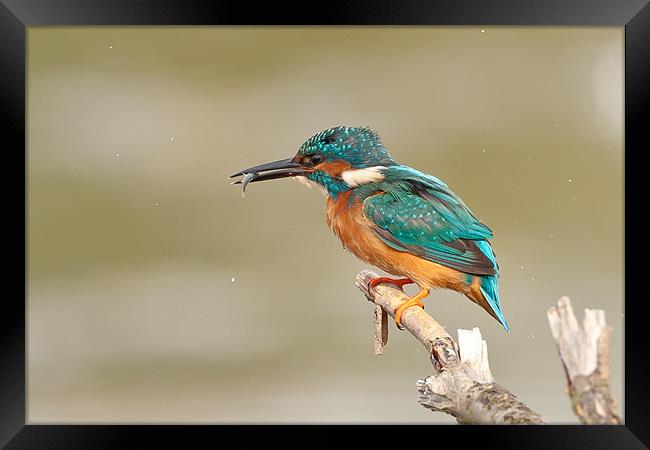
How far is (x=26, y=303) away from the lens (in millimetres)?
3104

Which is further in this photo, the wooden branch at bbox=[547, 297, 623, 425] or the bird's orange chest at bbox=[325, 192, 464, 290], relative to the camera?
the bird's orange chest at bbox=[325, 192, 464, 290]

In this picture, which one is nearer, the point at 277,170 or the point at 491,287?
the point at 491,287

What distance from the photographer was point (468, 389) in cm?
266

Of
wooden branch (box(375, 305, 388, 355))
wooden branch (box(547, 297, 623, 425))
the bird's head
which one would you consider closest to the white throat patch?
the bird's head

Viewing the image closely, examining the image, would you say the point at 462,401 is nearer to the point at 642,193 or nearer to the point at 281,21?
the point at 642,193

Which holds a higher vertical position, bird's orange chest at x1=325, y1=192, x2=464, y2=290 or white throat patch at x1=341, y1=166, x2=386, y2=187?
white throat patch at x1=341, y1=166, x2=386, y2=187

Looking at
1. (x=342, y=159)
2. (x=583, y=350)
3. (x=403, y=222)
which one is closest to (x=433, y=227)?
(x=403, y=222)

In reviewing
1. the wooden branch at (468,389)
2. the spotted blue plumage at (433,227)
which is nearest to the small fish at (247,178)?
the spotted blue plumage at (433,227)

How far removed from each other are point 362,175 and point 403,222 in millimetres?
263

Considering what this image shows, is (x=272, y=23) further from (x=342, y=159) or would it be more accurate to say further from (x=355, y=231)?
(x=355, y=231)

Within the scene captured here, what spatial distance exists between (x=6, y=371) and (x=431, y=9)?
2.15m

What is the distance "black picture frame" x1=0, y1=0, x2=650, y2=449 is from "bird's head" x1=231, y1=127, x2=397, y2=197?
1.51ft

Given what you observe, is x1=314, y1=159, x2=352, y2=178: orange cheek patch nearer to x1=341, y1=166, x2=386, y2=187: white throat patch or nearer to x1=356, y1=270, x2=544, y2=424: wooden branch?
x1=341, y1=166, x2=386, y2=187: white throat patch

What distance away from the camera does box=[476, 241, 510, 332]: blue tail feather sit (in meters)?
3.11
